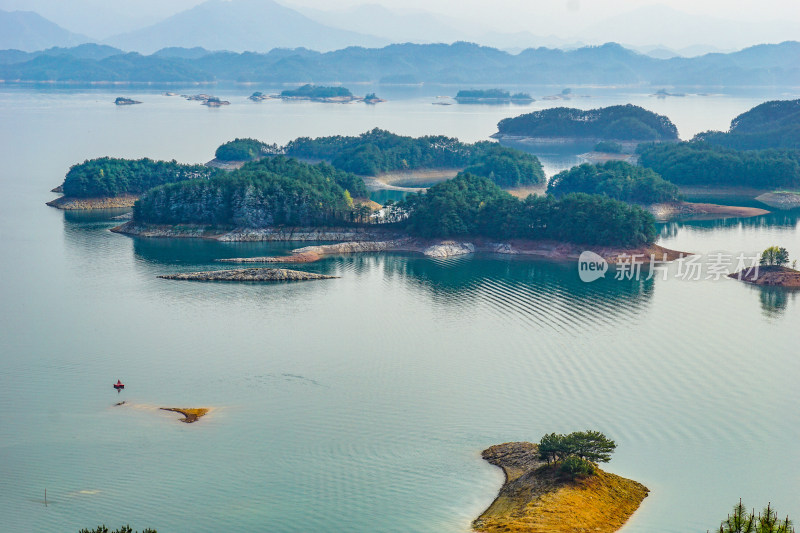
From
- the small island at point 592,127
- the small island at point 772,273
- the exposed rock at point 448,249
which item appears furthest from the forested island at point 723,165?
the exposed rock at point 448,249

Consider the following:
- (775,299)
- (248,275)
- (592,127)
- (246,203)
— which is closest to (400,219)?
(246,203)

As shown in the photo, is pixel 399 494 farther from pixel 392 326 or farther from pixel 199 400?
pixel 392 326

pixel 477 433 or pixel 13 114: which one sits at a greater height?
pixel 13 114

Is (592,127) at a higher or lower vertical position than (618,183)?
higher

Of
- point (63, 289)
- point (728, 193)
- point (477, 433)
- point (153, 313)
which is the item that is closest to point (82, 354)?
point (153, 313)

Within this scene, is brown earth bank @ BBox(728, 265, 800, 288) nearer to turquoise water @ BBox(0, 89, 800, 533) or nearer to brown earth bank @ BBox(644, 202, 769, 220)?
turquoise water @ BBox(0, 89, 800, 533)

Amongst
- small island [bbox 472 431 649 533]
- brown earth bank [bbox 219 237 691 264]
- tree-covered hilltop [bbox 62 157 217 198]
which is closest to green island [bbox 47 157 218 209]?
tree-covered hilltop [bbox 62 157 217 198]

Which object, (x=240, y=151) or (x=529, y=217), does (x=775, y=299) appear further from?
(x=240, y=151)
